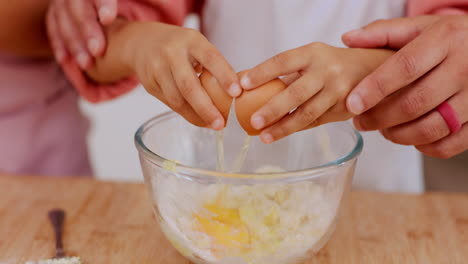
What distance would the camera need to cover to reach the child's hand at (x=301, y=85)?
61cm

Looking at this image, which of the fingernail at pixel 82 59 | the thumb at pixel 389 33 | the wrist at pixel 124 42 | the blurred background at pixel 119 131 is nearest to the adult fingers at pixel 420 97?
the thumb at pixel 389 33

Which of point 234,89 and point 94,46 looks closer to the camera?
point 234,89

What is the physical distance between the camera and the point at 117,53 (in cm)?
83

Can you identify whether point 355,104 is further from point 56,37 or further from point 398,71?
point 56,37

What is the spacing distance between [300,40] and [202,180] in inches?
22.6

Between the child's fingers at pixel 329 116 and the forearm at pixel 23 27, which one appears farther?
the forearm at pixel 23 27

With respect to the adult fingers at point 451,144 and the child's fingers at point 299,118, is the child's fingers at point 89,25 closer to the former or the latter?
the child's fingers at point 299,118

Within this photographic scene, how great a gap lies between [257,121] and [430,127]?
0.97 feet

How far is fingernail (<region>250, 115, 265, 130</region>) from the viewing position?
23.9 inches

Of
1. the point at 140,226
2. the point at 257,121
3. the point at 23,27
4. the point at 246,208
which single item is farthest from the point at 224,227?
the point at 23,27

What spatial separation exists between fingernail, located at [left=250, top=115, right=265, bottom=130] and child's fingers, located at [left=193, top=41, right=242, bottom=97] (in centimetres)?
4

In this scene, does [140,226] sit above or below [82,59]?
below

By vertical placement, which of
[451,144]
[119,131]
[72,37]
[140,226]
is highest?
[72,37]

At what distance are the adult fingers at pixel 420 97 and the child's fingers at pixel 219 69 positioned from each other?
252 millimetres
